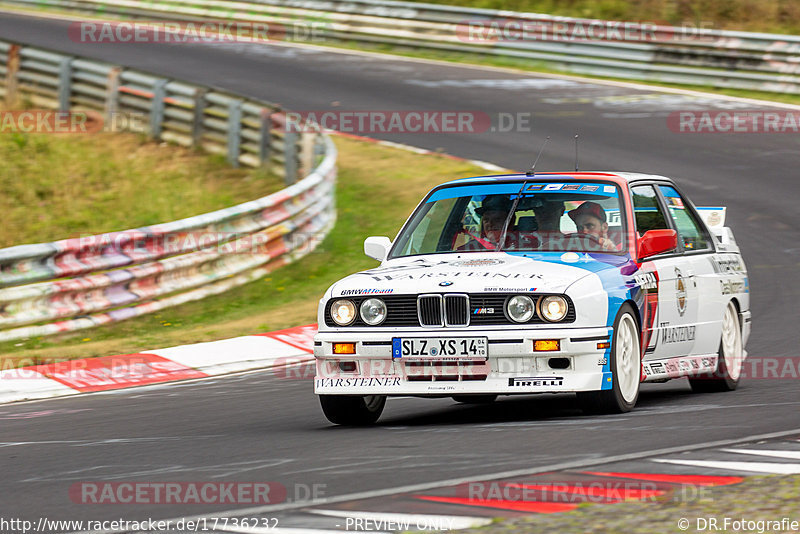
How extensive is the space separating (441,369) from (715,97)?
62.2 feet

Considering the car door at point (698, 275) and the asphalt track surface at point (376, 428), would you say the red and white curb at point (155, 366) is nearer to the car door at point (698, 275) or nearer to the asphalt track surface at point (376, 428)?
the asphalt track surface at point (376, 428)

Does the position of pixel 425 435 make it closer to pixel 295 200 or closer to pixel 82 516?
pixel 82 516

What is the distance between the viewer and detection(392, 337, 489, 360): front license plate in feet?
25.2

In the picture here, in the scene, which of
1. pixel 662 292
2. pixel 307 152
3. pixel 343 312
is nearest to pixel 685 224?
pixel 662 292

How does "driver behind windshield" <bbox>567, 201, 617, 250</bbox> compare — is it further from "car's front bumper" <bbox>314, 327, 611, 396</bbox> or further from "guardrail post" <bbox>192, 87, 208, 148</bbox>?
"guardrail post" <bbox>192, 87, 208, 148</bbox>

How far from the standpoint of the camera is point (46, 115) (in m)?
24.4

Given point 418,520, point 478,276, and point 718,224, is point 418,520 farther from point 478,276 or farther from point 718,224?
point 718,224

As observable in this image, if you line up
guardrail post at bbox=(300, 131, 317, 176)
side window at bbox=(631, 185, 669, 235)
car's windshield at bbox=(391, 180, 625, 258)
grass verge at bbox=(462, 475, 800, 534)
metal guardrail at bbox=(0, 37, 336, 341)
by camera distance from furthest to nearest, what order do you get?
guardrail post at bbox=(300, 131, 317, 176) < metal guardrail at bbox=(0, 37, 336, 341) < side window at bbox=(631, 185, 669, 235) < car's windshield at bbox=(391, 180, 625, 258) < grass verge at bbox=(462, 475, 800, 534)

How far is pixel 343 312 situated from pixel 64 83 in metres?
17.7

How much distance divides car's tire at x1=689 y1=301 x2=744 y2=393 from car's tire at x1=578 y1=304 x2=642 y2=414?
1487mm

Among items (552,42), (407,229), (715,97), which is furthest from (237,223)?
(552,42)

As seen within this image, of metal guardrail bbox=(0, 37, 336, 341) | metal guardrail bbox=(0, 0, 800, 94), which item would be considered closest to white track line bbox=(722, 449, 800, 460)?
metal guardrail bbox=(0, 37, 336, 341)

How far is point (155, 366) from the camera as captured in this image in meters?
11.6

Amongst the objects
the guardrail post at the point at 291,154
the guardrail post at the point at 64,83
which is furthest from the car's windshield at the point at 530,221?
the guardrail post at the point at 64,83
